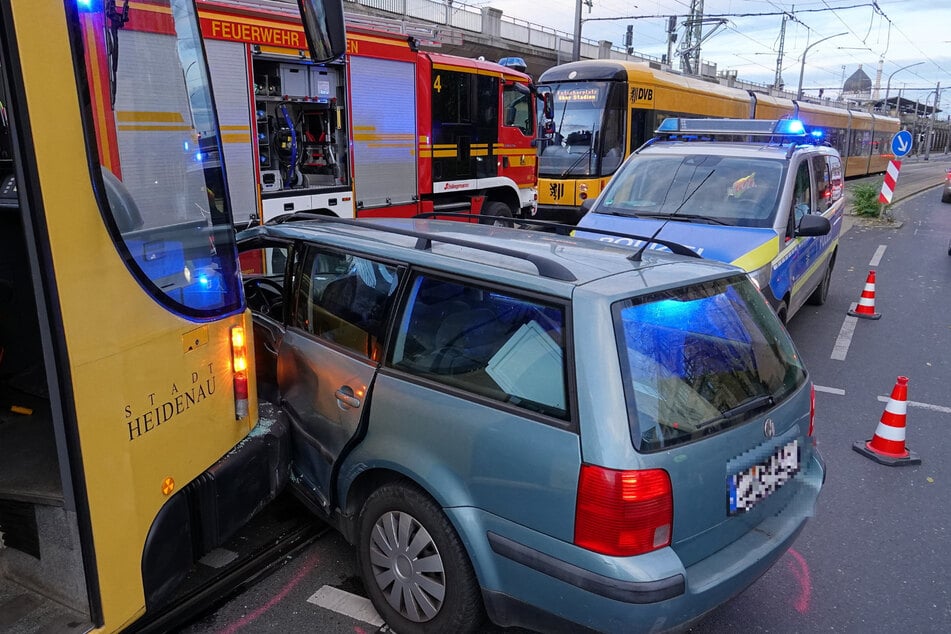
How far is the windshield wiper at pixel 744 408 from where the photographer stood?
246cm

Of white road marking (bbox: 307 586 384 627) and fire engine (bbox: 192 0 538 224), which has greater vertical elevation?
fire engine (bbox: 192 0 538 224)

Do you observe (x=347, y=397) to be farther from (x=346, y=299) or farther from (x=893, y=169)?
(x=893, y=169)

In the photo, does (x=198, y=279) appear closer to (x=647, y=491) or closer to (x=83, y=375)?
(x=83, y=375)

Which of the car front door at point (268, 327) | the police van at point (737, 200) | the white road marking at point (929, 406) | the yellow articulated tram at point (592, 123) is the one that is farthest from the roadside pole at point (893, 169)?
the car front door at point (268, 327)

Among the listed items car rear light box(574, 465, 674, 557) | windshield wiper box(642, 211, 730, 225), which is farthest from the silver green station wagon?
windshield wiper box(642, 211, 730, 225)

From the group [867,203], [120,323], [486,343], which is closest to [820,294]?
[486,343]

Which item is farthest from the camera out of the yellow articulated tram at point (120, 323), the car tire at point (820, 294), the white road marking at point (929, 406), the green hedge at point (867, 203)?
the green hedge at point (867, 203)

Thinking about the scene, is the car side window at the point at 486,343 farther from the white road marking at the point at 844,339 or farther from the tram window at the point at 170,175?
the white road marking at the point at 844,339

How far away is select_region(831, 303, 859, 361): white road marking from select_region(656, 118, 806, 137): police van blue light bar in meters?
2.21

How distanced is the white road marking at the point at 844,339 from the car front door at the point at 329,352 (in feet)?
17.7

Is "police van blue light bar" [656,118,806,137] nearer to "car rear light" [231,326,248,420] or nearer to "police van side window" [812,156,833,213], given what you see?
"police van side window" [812,156,833,213]

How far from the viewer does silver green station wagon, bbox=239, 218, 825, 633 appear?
2246 millimetres

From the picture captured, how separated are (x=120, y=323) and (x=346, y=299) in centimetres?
121

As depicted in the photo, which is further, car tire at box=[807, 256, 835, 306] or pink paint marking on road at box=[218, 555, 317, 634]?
car tire at box=[807, 256, 835, 306]
